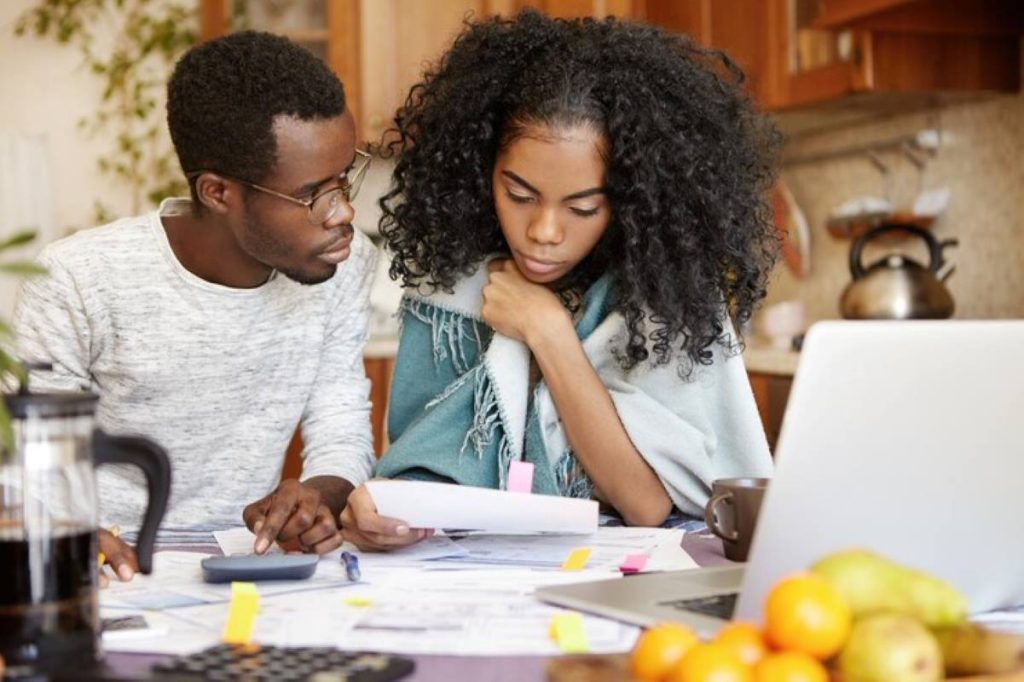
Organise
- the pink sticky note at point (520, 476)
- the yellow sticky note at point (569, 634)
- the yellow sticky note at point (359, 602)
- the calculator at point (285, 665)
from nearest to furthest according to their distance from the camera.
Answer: the calculator at point (285, 665) → the yellow sticky note at point (569, 634) → the yellow sticky note at point (359, 602) → the pink sticky note at point (520, 476)

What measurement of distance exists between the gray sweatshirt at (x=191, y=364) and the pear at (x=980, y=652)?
1.07m

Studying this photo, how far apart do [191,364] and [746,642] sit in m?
1.17

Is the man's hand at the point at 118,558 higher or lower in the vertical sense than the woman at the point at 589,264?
lower

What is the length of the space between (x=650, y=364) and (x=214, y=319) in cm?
58

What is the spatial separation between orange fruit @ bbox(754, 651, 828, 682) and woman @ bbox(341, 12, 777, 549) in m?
0.82

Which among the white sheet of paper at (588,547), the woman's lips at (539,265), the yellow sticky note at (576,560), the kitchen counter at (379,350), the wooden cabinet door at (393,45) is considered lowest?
the white sheet of paper at (588,547)

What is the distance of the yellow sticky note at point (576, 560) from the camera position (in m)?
1.22

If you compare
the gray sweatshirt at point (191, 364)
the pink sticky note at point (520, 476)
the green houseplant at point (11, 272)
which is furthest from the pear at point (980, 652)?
the gray sweatshirt at point (191, 364)

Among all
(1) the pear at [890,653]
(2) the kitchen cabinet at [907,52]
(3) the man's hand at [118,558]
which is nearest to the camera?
(1) the pear at [890,653]

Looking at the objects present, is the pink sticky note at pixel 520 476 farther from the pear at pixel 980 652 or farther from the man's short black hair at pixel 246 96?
the pear at pixel 980 652

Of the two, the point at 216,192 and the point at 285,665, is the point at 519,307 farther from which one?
the point at 285,665

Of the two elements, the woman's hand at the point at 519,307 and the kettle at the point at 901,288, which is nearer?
the woman's hand at the point at 519,307

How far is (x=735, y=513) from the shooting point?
4.07 ft

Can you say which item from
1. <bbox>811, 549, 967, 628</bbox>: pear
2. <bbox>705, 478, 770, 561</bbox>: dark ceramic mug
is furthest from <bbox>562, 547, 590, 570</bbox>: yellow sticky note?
<bbox>811, 549, 967, 628</bbox>: pear
